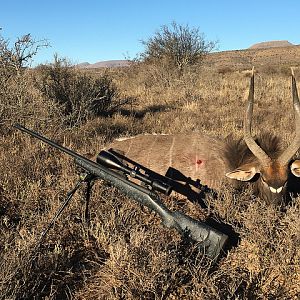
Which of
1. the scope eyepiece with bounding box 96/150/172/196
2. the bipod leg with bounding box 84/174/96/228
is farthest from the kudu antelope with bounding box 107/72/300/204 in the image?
the bipod leg with bounding box 84/174/96/228

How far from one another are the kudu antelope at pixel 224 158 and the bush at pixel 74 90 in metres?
3.57

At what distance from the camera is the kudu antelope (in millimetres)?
4047

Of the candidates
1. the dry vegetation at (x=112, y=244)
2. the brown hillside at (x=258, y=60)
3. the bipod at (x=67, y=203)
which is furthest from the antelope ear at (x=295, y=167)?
the brown hillside at (x=258, y=60)

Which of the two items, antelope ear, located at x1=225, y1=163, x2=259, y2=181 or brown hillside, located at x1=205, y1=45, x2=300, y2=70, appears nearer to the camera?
antelope ear, located at x1=225, y1=163, x2=259, y2=181

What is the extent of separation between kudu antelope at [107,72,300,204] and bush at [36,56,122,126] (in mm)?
3565

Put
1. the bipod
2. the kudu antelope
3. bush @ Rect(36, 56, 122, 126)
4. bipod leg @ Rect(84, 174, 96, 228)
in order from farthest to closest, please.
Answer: bush @ Rect(36, 56, 122, 126) < the kudu antelope < bipod leg @ Rect(84, 174, 96, 228) < the bipod

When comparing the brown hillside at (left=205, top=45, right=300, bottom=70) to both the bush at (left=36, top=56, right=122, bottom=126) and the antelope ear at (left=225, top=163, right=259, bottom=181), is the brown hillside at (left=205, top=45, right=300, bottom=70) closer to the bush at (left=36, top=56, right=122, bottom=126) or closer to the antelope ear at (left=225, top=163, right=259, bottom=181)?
the bush at (left=36, top=56, right=122, bottom=126)

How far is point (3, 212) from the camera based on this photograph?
4.04m

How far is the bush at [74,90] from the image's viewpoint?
9.13 m

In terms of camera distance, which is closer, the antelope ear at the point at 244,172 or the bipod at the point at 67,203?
the bipod at the point at 67,203

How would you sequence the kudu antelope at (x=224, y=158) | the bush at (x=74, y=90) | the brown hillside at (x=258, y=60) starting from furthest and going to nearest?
1. the brown hillside at (x=258, y=60)
2. the bush at (x=74, y=90)
3. the kudu antelope at (x=224, y=158)

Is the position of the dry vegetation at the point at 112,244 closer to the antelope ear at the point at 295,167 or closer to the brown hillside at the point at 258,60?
the antelope ear at the point at 295,167

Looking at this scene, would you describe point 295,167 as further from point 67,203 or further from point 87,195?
point 67,203

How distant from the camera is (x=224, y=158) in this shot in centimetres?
483
